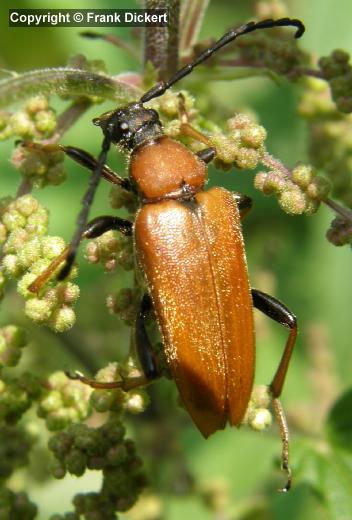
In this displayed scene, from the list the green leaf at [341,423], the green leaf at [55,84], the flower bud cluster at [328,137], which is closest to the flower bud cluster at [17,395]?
the green leaf at [55,84]

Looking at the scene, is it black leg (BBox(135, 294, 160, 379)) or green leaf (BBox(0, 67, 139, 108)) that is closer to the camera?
green leaf (BBox(0, 67, 139, 108))

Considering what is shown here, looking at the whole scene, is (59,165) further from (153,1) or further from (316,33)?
(316,33)

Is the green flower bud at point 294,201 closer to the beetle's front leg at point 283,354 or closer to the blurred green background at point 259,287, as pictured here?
the beetle's front leg at point 283,354

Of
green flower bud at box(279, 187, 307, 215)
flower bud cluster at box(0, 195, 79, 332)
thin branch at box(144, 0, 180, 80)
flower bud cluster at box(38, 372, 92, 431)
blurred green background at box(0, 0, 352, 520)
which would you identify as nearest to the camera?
flower bud cluster at box(0, 195, 79, 332)

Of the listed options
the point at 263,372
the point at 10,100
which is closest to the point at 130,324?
the point at 10,100

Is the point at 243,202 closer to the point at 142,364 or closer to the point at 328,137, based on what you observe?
the point at 328,137

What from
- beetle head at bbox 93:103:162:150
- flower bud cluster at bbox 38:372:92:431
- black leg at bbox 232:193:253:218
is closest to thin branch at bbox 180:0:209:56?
beetle head at bbox 93:103:162:150

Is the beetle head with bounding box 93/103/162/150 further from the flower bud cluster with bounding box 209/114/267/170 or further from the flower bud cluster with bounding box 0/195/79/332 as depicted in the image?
the flower bud cluster with bounding box 0/195/79/332
